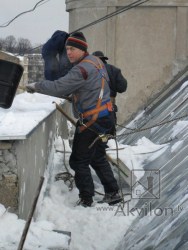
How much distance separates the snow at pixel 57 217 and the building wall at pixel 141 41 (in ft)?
17.1

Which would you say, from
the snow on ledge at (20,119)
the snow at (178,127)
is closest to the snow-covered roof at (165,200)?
the snow at (178,127)

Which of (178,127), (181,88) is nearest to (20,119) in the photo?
(178,127)

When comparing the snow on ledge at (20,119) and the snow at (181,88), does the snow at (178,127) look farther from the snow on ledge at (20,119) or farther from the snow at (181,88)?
the snow at (181,88)

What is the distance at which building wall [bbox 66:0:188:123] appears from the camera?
39.7ft

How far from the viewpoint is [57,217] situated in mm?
5457

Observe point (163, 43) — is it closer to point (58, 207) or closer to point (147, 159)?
point (147, 159)

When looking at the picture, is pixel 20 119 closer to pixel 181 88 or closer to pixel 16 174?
pixel 16 174

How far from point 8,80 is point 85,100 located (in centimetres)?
81

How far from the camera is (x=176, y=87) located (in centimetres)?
1166

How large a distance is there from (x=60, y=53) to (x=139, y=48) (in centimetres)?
523

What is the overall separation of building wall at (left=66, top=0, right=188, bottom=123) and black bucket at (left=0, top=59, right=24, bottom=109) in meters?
6.90

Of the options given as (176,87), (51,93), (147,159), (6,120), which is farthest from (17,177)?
(176,87)

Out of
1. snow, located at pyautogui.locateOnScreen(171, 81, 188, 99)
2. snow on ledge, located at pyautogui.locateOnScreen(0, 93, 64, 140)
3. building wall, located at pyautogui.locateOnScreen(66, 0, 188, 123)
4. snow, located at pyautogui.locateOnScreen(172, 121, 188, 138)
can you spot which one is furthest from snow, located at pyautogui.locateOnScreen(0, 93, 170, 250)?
building wall, located at pyautogui.locateOnScreen(66, 0, 188, 123)

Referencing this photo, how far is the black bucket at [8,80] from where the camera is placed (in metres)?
5.49
